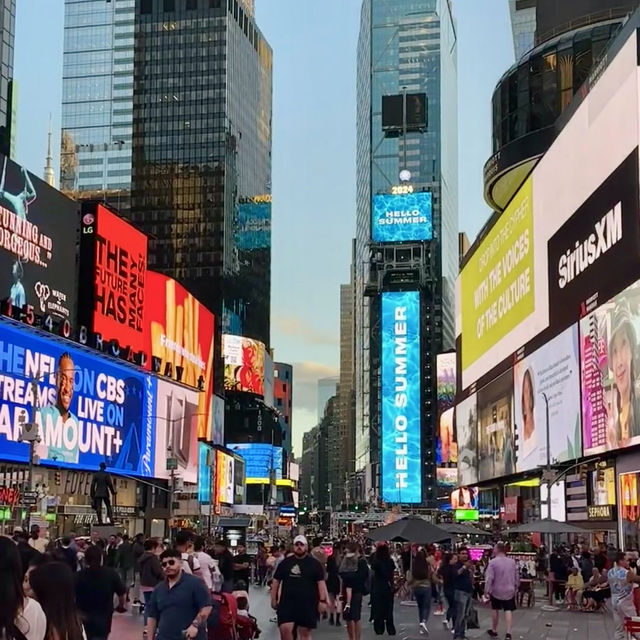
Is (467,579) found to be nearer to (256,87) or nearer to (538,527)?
(538,527)

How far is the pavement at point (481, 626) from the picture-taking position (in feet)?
75.4

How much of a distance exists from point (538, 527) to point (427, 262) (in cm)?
16110

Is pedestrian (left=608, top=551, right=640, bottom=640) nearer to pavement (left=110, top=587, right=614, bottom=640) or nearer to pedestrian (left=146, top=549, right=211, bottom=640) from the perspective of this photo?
pavement (left=110, top=587, right=614, bottom=640)

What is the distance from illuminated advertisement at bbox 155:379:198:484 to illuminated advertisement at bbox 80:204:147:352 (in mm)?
4014

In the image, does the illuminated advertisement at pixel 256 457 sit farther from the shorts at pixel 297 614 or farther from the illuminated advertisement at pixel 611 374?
the shorts at pixel 297 614

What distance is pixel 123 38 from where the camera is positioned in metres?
189

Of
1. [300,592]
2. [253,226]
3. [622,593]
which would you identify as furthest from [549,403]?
[253,226]

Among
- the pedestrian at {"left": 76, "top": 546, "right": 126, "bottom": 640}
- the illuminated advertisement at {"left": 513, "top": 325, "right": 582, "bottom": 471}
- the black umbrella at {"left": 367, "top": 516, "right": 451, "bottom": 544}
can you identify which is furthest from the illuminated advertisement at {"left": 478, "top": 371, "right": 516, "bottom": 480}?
the pedestrian at {"left": 76, "top": 546, "right": 126, "bottom": 640}

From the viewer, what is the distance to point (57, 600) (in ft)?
21.1

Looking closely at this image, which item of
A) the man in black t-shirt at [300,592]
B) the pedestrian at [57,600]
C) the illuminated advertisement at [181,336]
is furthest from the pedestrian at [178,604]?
the illuminated advertisement at [181,336]

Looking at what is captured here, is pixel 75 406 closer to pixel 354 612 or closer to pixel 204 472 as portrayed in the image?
pixel 204 472

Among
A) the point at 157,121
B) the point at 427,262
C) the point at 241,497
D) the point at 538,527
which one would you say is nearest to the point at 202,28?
the point at 157,121

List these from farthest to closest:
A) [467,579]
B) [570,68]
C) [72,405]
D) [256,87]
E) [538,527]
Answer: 1. [256,87]
2. [570,68]
3. [72,405]
4. [538,527]
5. [467,579]

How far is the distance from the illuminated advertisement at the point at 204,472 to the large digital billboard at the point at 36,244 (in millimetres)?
30248
